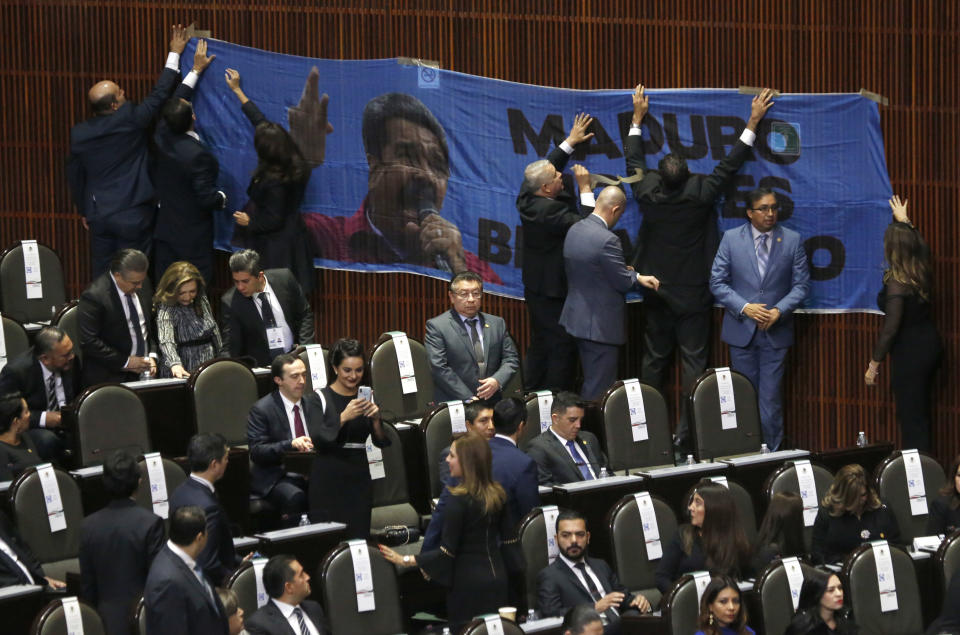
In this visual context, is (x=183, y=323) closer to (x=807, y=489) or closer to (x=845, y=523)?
(x=807, y=489)

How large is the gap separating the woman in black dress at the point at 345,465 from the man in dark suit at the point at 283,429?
10.7 inches

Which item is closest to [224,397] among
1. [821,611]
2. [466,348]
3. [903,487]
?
[466,348]

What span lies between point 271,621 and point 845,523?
2.67 m

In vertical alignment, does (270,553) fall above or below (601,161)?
below

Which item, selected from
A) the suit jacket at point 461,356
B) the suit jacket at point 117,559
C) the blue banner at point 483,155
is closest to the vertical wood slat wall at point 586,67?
the blue banner at point 483,155

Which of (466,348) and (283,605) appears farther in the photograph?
(466,348)

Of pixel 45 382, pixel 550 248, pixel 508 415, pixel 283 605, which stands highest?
pixel 550 248

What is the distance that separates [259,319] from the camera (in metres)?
7.93

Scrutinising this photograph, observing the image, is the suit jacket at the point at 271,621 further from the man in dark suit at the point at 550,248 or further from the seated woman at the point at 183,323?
the man in dark suit at the point at 550,248

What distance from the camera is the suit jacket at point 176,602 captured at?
5043 millimetres

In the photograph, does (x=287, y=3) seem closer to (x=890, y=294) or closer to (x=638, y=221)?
(x=638, y=221)

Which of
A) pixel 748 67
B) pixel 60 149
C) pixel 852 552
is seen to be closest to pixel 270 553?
pixel 852 552

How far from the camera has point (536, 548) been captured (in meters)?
6.23

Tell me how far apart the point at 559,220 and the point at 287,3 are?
2230 millimetres
